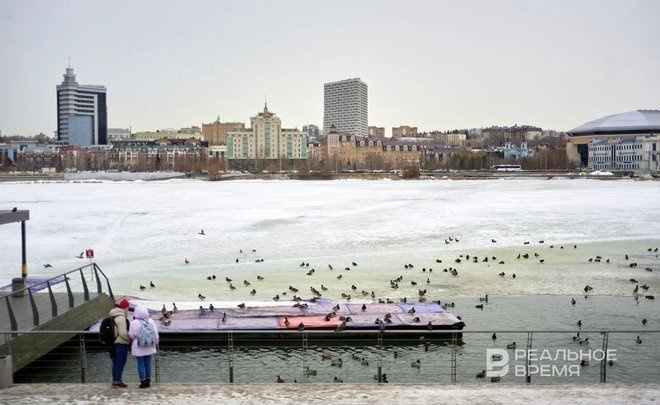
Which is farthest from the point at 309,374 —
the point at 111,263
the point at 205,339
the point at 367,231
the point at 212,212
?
the point at 212,212

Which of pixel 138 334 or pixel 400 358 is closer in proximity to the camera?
pixel 138 334

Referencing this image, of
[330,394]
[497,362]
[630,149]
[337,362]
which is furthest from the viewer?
[630,149]

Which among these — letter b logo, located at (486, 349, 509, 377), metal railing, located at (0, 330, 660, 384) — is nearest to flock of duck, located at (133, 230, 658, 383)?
metal railing, located at (0, 330, 660, 384)

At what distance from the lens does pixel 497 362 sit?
14.5 metres

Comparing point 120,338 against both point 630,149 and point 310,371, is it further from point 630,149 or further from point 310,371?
point 630,149

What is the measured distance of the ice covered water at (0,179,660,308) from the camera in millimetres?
22688

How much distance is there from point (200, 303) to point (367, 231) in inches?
723

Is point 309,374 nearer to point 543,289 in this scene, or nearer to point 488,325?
point 488,325

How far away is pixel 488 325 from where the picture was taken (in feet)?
57.9

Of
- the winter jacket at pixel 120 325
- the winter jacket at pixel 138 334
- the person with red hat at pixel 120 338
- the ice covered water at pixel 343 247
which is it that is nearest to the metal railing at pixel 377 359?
the person with red hat at pixel 120 338

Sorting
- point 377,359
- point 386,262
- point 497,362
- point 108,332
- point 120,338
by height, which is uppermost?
point 108,332

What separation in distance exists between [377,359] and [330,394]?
5.02m
